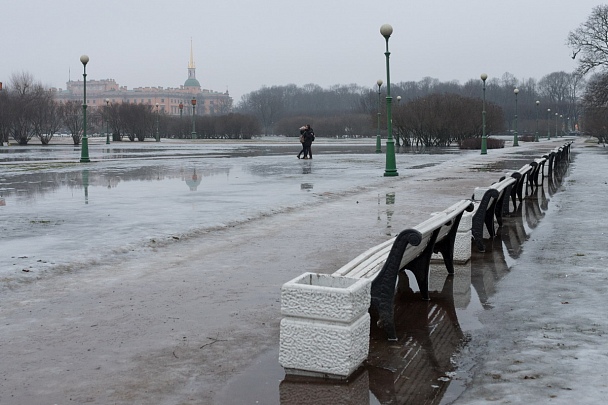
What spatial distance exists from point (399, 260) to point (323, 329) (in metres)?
1.15

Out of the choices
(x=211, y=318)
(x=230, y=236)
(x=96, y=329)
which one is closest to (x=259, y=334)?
(x=211, y=318)

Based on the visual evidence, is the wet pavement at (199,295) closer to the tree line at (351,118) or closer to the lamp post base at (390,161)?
the lamp post base at (390,161)

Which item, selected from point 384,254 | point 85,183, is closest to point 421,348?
point 384,254

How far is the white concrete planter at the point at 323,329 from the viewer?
4.90 meters

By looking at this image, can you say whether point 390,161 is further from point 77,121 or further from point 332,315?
point 77,121

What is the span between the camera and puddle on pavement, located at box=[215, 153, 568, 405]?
4.70 meters

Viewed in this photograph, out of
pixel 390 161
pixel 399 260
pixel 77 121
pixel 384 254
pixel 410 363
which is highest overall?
pixel 77 121

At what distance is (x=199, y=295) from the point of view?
742cm

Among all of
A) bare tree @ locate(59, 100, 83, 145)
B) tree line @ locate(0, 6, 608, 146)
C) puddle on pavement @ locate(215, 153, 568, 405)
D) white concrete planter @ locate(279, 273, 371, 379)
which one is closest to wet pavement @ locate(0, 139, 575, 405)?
puddle on pavement @ locate(215, 153, 568, 405)

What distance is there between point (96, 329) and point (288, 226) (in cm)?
647

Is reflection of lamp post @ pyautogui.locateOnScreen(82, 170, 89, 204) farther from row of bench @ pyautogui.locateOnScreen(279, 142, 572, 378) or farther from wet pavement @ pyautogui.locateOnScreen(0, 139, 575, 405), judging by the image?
row of bench @ pyautogui.locateOnScreen(279, 142, 572, 378)

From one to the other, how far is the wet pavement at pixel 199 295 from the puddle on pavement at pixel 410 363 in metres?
0.02

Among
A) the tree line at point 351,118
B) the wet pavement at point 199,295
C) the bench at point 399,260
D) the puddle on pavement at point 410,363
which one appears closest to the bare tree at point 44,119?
the tree line at point 351,118

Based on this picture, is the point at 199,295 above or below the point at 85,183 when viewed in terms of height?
below
